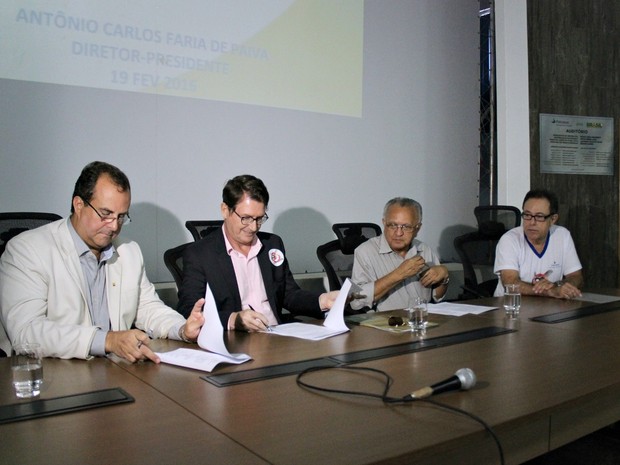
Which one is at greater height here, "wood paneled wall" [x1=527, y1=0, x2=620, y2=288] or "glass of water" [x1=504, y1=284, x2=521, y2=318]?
"wood paneled wall" [x1=527, y1=0, x2=620, y2=288]

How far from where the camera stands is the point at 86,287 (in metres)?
2.03

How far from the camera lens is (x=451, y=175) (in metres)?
5.05

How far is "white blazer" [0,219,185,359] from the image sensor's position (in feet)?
5.57

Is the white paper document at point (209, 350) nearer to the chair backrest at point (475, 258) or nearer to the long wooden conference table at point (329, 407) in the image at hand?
the long wooden conference table at point (329, 407)

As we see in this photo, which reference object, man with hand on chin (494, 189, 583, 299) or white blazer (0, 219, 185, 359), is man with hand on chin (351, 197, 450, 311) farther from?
white blazer (0, 219, 185, 359)

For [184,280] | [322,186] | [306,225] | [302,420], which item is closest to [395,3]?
[322,186]

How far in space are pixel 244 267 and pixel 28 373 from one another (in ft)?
4.20

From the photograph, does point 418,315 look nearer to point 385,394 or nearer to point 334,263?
point 385,394

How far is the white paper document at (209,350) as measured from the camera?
5.34 feet

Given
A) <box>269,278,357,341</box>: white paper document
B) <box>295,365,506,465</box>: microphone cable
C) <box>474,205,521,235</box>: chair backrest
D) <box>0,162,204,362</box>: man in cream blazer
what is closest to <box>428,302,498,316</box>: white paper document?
<box>269,278,357,341</box>: white paper document

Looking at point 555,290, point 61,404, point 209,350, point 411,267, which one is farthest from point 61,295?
point 555,290

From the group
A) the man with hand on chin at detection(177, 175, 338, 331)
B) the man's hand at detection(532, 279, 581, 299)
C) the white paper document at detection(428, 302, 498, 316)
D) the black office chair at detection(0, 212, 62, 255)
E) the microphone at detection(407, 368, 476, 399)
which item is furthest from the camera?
the man's hand at detection(532, 279, 581, 299)

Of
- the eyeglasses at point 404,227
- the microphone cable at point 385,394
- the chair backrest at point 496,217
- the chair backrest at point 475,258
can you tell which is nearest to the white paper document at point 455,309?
the eyeglasses at point 404,227

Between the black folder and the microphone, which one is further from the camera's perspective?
the microphone
